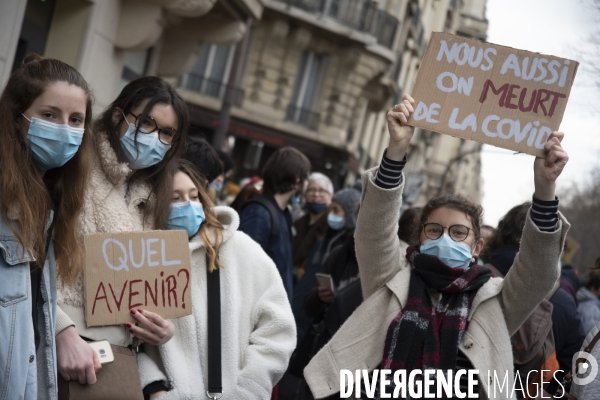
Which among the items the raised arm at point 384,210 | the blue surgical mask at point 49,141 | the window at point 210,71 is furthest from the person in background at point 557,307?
the window at point 210,71

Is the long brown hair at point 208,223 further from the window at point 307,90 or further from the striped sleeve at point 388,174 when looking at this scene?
the window at point 307,90

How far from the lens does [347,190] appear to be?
24.3 ft

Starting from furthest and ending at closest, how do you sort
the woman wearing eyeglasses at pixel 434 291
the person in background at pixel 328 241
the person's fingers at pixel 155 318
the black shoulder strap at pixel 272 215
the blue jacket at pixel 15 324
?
1. the person in background at pixel 328 241
2. the black shoulder strap at pixel 272 215
3. the woman wearing eyeglasses at pixel 434 291
4. the person's fingers at pixel 155 318
5. the blue jacket at pixel 15 324

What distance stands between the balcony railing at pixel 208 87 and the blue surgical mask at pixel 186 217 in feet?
68.7

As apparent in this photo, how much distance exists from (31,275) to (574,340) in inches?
143

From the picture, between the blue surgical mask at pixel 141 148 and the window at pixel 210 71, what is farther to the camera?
the window at pixel 210 71

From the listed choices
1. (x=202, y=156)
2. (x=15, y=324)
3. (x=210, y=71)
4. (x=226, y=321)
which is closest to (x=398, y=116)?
(x=226, y=321)

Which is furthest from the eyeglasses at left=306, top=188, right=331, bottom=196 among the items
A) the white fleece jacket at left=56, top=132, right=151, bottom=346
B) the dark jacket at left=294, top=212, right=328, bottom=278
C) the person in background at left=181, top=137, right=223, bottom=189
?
the white fleece jacket at left=56, top=132, right=151, bottom=346

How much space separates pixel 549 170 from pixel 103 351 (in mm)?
1929

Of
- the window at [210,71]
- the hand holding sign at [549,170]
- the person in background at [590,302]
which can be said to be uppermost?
the window at [210,71]

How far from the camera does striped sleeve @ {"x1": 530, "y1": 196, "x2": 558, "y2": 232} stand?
3.62m

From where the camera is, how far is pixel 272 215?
5840 mm

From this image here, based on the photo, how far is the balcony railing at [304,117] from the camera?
85.4ft

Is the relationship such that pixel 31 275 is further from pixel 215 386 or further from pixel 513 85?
pixel 513 85
